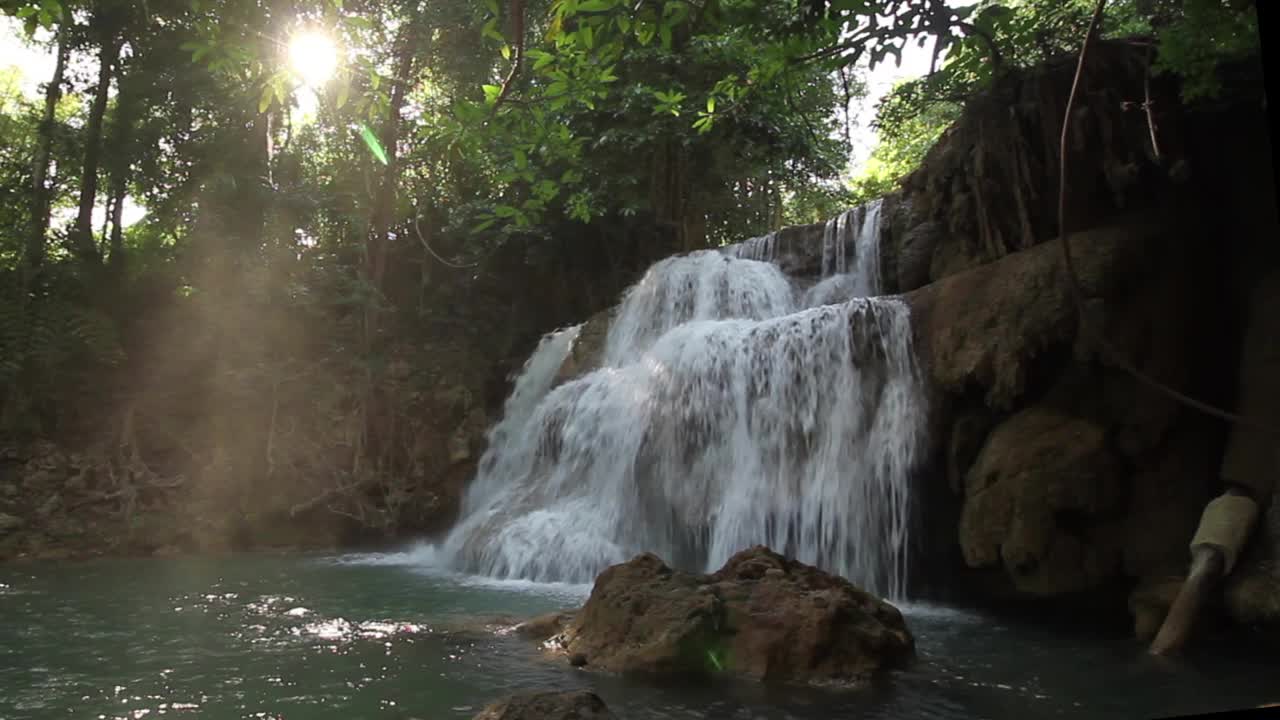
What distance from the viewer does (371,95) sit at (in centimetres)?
317

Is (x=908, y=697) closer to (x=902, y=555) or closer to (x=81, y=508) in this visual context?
(x=902, y=555)

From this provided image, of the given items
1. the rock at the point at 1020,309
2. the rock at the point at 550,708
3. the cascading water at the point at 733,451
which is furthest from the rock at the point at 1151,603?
the rock at the point at 550,708

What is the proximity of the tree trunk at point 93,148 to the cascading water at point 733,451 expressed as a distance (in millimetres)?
7864

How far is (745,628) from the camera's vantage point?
14.5ft

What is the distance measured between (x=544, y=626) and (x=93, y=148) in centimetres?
1167

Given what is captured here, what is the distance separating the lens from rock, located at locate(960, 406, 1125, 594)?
5.83 m

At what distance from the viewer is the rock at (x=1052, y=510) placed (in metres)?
5.83

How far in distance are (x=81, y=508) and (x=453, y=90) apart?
29.5ft

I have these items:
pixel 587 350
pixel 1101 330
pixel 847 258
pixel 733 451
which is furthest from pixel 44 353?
pixel 1101 330

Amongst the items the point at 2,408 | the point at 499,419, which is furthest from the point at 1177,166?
the point at 2,408

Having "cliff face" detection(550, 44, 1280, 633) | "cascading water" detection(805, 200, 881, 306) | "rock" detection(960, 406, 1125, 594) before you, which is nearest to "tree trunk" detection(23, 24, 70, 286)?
"cascading water" detection(805, 200, 881, 306)

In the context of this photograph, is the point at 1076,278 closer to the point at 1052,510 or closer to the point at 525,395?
the point at 1052,510

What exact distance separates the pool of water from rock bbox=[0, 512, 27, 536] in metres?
4.22

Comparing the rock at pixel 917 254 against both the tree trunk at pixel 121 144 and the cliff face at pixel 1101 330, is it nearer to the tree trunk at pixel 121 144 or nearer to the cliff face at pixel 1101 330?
the cliff face at pixel 1101 330
